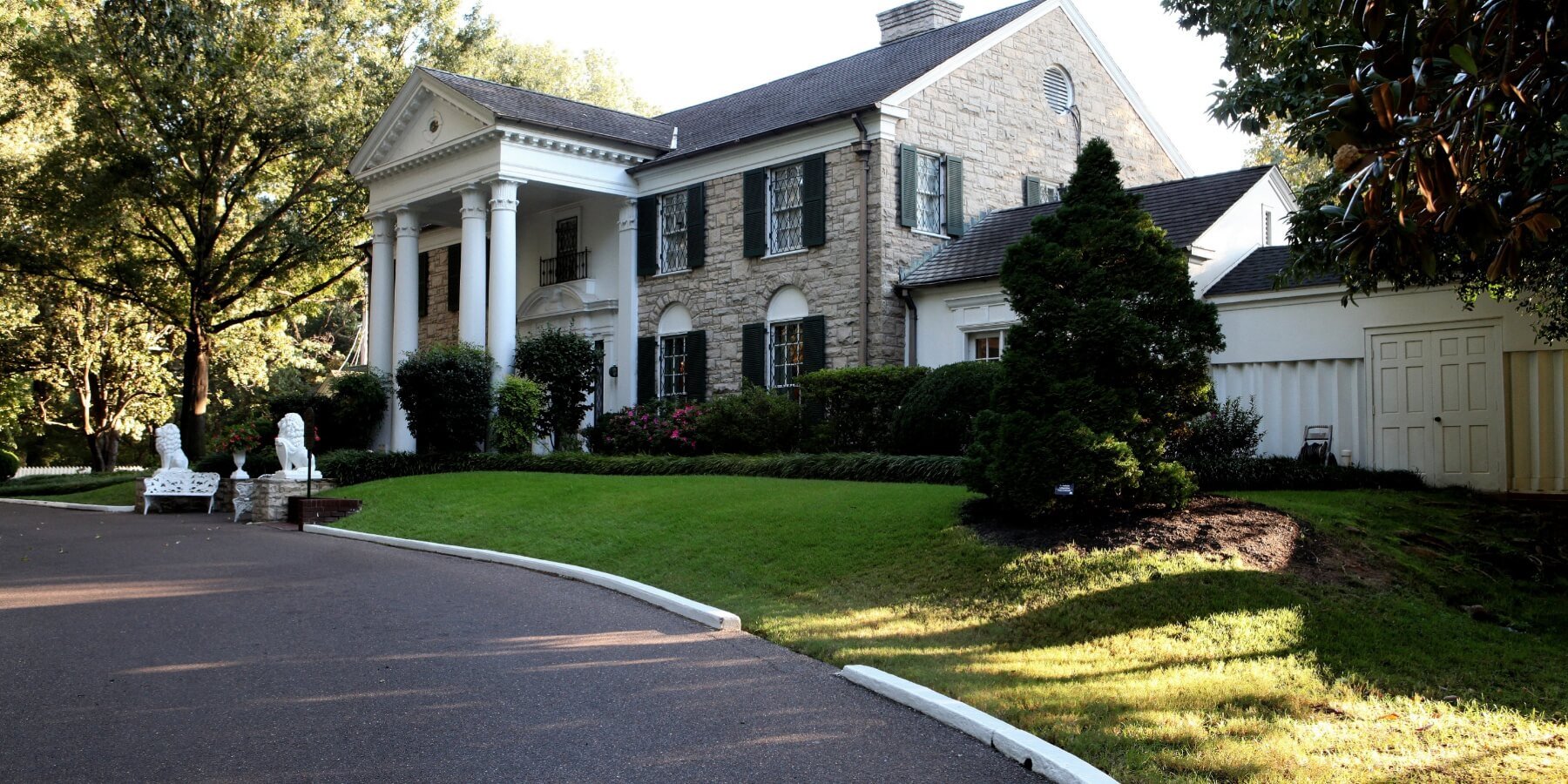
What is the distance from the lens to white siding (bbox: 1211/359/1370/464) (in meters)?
16.5

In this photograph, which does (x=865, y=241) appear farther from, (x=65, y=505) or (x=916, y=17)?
(x=65, y=505)

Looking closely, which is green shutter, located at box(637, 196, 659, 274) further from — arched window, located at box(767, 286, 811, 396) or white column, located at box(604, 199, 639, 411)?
arched window, located at box(767, 286, 811, 396)

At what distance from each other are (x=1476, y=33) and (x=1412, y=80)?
85 cm

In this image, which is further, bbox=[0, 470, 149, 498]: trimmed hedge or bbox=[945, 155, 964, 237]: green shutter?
bbox=[0, 470, 149, 498]: trimmed hedge

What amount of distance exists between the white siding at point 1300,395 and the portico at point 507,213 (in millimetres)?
12748

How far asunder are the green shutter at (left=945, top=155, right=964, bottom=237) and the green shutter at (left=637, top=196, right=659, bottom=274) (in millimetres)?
6470

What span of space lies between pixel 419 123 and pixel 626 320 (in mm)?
6896

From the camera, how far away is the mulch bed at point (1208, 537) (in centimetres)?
924

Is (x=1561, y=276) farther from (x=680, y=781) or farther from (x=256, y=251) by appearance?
(x=256, y=251)

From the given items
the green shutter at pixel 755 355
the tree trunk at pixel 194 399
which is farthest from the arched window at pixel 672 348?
the tree trunk at pixel 194 399

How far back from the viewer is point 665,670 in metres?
7.37

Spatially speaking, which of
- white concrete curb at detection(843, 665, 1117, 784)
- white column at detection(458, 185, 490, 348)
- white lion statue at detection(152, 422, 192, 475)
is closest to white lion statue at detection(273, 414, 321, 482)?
white lion statue at detection(152, 422, 192, 475)

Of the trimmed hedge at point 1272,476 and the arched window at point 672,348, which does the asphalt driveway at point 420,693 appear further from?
the arched window at point 672,348

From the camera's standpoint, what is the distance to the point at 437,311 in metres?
32.5
